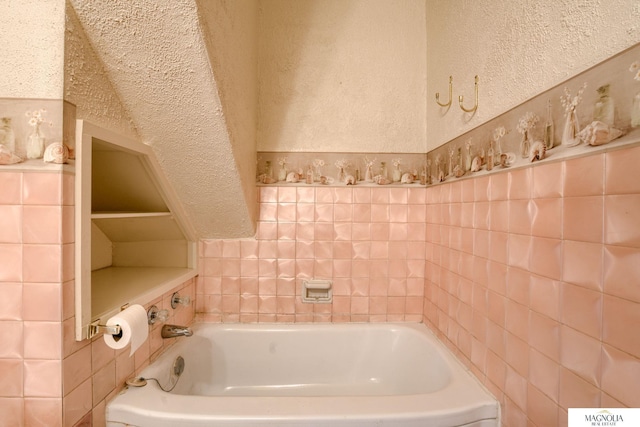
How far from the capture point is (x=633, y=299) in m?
0.50

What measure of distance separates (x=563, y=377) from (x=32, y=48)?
1510mm

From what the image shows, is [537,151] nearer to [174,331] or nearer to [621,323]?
[621,323]

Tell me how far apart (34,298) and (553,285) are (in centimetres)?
131

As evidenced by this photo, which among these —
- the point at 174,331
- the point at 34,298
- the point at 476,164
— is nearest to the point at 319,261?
the point at 174,331

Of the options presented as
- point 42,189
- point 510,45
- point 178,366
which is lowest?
point 178,366

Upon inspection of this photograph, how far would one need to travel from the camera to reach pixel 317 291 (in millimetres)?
1512

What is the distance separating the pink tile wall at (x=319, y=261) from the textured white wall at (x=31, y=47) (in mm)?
925

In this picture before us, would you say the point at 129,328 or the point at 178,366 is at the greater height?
the point at 129,328

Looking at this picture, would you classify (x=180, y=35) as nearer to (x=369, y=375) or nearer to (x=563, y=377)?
(x=563, y=377)

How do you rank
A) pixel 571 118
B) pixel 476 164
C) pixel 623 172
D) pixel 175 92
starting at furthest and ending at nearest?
pixel 476 164 → pixel 175 92 → pixel 571 118 → pixel 623 172

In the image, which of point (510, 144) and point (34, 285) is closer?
point (34, 285)

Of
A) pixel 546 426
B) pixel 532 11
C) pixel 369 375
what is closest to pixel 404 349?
pixel 369 375

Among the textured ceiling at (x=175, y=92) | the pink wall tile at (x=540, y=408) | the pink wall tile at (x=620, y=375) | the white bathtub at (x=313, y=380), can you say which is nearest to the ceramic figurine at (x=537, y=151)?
the pink wall tile at (x=620, y=375)

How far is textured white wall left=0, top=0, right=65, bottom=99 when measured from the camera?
659 millimetres
